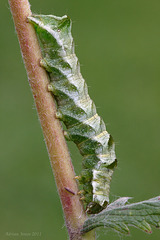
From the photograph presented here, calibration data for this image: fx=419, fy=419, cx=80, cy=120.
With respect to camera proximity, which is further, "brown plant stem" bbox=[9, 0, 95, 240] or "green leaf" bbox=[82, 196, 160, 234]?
"brown plant stem" bbox=[9, 0, 95, 240]

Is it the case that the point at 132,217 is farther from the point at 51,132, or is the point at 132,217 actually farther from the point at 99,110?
the point at 99,110

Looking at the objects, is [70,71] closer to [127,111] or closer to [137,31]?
[127,111]

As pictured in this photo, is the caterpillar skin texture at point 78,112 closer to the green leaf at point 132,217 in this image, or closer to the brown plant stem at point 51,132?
the brown plant stem at point 51,132

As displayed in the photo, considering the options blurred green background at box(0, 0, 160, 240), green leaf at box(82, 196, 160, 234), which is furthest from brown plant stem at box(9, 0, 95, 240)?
blurred green background at box(0, 0, 160, 240)

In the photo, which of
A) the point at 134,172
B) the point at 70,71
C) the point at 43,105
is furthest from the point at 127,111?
the point at 43,105

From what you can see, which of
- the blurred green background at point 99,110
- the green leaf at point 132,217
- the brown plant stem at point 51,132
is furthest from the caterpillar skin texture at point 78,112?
the blurred green background at point 99,110

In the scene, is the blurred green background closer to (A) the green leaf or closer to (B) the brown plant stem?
(B) the brown plant stem
